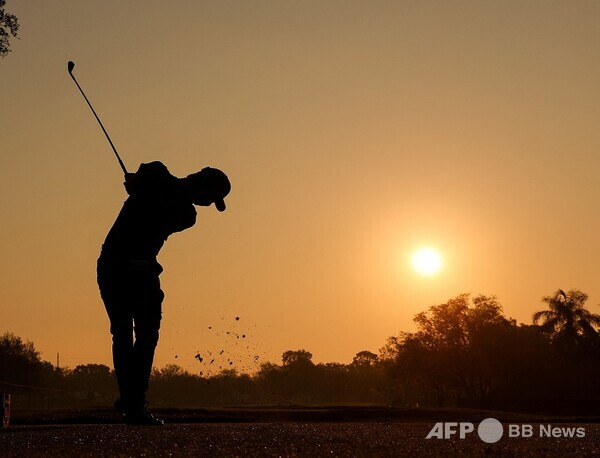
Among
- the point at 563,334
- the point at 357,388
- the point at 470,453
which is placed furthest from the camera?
the point at 357,388

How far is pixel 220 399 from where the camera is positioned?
182m

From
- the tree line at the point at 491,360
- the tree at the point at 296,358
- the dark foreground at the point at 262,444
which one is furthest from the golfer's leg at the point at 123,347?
the tree at the point at 296,358

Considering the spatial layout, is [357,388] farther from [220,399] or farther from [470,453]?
[470,453]

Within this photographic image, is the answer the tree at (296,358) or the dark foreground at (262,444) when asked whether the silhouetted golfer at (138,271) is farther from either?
the tree at (296,358)

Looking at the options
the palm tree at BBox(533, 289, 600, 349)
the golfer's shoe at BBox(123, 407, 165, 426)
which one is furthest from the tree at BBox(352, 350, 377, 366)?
the golfer's shoe at BBox(123, 407, 165, 426)

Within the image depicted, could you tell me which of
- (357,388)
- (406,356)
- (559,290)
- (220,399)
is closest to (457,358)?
(406,356)

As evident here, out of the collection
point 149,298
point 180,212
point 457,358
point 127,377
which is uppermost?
point 457,358

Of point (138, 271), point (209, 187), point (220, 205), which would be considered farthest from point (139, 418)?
point (209, 187)

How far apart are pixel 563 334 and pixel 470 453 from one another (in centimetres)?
7860

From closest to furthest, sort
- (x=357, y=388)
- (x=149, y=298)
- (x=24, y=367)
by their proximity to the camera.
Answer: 1. (x=149, y=298)
2. (x=24, y=367)
3. (x=357, y=388)

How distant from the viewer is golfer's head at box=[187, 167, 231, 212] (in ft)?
36.8

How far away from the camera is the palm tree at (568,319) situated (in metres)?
83.7

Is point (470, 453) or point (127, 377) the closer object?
point (470, 453)

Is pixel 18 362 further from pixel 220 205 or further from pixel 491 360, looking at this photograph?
pixel 220 205
